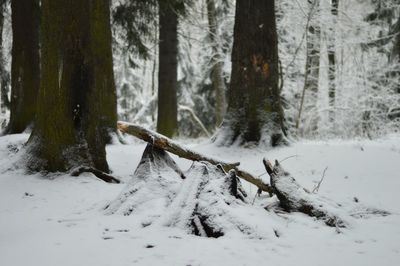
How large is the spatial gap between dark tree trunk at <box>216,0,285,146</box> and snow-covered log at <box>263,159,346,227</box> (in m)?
3.32

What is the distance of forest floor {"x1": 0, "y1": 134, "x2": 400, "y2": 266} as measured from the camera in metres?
2.67

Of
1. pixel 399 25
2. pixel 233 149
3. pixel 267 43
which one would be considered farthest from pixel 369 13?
pixel 233 149

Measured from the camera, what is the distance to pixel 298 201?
3.72m

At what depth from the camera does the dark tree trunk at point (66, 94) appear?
500 centimetres

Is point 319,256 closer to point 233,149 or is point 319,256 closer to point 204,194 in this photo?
point 204,194

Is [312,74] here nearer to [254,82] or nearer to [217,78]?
[217,78]

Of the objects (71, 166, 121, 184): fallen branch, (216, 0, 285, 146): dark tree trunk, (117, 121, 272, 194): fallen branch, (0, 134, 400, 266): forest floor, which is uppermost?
(216, 0, 285, 146): dark tree trunk

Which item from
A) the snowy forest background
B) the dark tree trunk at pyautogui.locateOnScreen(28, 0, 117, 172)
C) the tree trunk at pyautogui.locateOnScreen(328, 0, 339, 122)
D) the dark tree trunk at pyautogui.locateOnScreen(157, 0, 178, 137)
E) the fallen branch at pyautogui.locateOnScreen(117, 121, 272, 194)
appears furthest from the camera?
the tree trunk at pyautogui.locateOnScreen(328, 0, 339, 122)

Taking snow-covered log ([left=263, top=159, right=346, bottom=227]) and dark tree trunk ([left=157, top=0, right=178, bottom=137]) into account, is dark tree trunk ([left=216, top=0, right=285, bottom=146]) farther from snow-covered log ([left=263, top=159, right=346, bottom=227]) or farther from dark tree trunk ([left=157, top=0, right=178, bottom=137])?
dark tree trunk ([left=157, top=0, right=178, bottom=137])

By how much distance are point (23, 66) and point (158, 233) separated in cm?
726

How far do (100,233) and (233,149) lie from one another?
4.31 meters

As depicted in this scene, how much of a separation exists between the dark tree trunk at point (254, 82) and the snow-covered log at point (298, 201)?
332 centimetres

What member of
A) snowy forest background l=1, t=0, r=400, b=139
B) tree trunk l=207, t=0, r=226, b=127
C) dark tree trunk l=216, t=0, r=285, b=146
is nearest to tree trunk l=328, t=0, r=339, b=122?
snowy forest background l=1, t=0, r=400, b=139

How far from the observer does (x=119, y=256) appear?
8.69 ft
